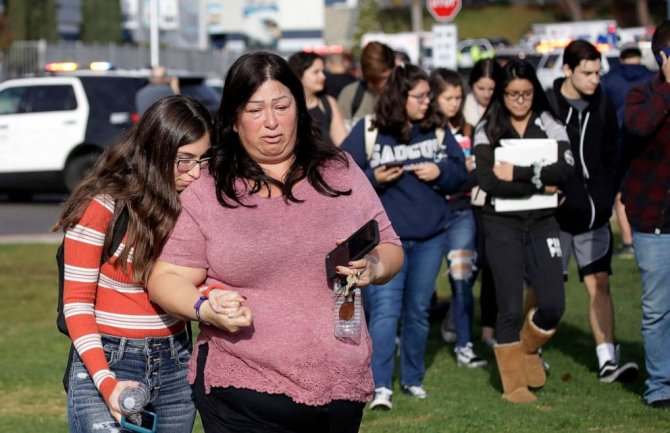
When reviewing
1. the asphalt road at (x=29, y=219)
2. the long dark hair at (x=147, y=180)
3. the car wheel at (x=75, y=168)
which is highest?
the long dark hair at (x=147, y=180)

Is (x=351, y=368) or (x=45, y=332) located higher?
(x=351, y=368)

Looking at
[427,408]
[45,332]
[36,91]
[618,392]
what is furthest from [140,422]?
[36,91]

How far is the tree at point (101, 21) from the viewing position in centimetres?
5359

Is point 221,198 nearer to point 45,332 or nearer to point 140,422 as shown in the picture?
point 140,422

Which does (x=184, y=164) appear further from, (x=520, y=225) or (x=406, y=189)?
(x=520, y=225)

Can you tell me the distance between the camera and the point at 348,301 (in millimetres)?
3744

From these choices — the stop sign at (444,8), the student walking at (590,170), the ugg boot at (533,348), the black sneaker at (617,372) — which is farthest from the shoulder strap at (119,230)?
the stop sign at (444,8)

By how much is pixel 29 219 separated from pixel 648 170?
13.1 meters

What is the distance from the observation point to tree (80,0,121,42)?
176ft

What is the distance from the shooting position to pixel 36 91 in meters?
20.2

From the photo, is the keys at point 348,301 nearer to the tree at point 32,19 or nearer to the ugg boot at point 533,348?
the ugg boot at point 533,348

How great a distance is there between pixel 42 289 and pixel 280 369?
9.07 metres

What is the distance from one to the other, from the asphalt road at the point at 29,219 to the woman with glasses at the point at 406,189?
25.1 ft

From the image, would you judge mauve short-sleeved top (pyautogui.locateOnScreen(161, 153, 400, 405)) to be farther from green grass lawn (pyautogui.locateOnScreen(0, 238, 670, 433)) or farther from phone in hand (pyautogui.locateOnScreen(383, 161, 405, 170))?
phone in hand (pyautogui.locateOnScreen(383, 161, 405, 170))
